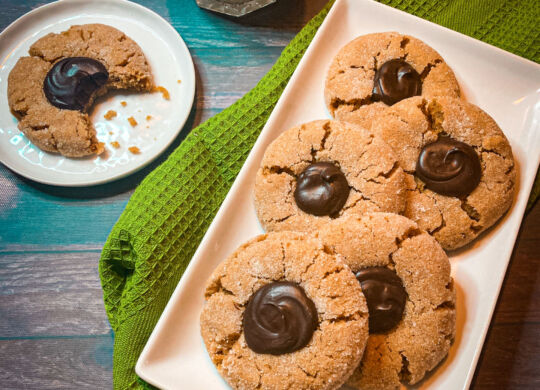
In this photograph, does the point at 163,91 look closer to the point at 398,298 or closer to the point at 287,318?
the point at 287,318

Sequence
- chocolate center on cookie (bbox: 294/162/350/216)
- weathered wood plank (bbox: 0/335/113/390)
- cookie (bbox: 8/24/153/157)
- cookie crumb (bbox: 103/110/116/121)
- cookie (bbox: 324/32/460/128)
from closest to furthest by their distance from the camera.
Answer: chocolate center on cookie (bbox: 294/162/350/216), cookie (bbox: 324/32/460/128), weathered wood plank (bbox: 0/335/113/390), cookie (bbox: 8/24/153/157), cookie crumb (bbox: 103/110/116/121)

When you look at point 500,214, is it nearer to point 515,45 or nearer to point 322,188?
point 322,188

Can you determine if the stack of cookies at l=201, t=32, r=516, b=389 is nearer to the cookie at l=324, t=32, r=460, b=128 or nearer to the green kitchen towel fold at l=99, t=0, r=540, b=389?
the cookie at l=324, t=32, r=460, b=128

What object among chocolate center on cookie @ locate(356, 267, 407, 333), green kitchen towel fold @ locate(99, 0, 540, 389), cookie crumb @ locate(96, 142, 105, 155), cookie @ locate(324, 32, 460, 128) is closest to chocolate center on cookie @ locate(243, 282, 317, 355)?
chocolate center on cookie @ locate(356, 267, 407, 333)

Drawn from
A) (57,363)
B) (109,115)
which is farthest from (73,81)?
(57,363)

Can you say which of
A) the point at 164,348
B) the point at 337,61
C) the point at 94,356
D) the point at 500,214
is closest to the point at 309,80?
the point at 337,61

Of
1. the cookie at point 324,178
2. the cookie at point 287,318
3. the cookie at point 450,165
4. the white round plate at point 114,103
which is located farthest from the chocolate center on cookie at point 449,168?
the white round plate at point 114,103
